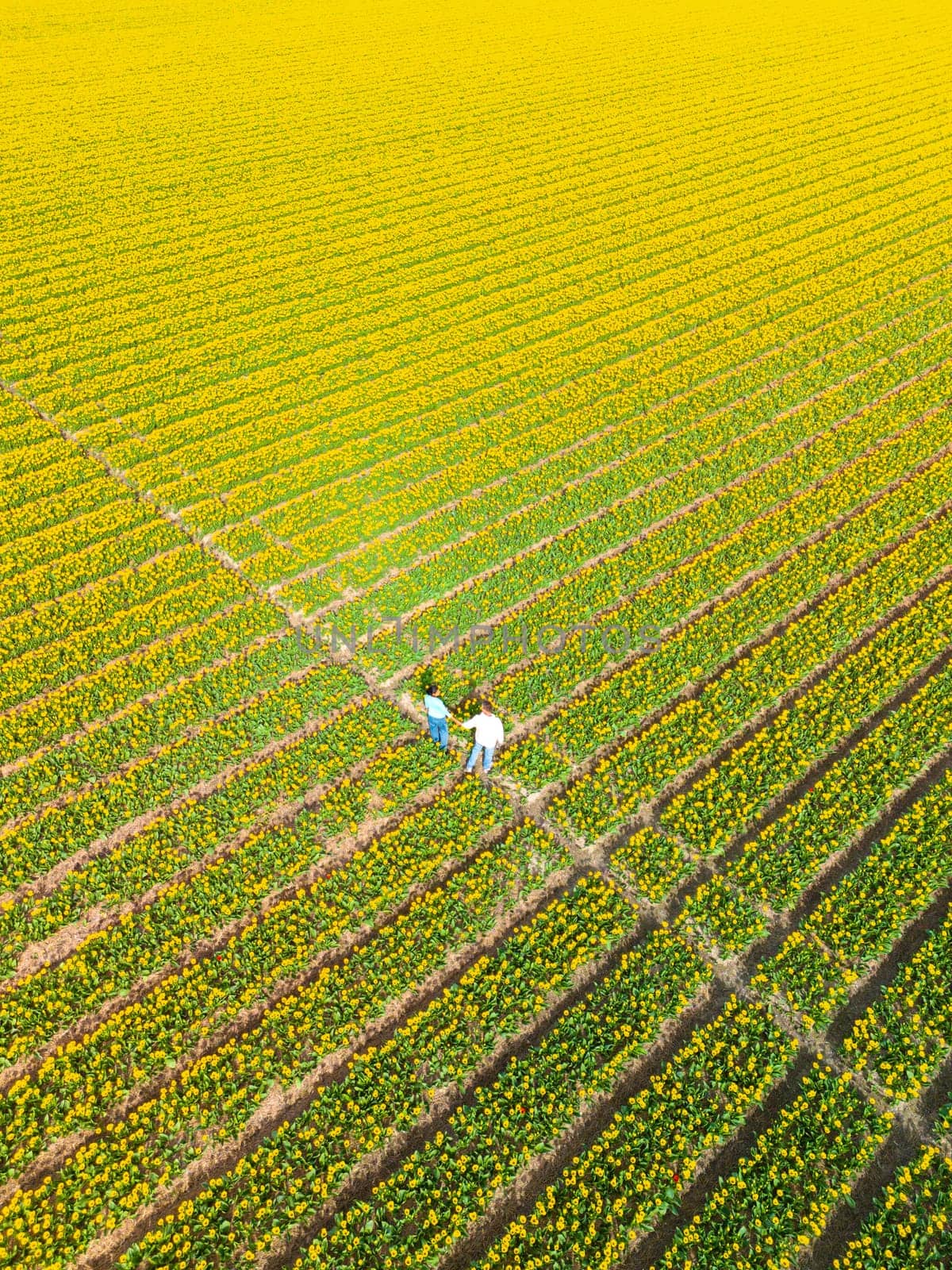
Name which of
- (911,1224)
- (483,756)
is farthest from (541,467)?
(911,1224)

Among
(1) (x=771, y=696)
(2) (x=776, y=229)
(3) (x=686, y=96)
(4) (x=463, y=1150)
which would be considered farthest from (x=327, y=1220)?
(3) (x=686, y=96)

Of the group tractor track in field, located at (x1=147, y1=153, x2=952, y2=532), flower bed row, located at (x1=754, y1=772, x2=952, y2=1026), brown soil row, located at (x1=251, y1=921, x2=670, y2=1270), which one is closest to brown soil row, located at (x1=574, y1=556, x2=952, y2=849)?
flower bed row, located at (x1=754, y1=772, x2=952, y2=1026)

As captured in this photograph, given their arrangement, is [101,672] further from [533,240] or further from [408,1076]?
[533,240]

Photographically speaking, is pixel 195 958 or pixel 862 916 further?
pixel 862 916

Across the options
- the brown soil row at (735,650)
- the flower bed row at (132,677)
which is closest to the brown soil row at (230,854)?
the brown soil row at (735,650)

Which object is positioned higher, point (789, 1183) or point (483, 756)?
point (483, 756)

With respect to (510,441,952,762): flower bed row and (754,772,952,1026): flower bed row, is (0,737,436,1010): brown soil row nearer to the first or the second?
(510,441,952,762): flower bed row

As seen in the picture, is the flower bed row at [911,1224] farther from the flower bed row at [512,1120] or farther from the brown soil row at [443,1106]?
the brown soil row at [443,1106]
